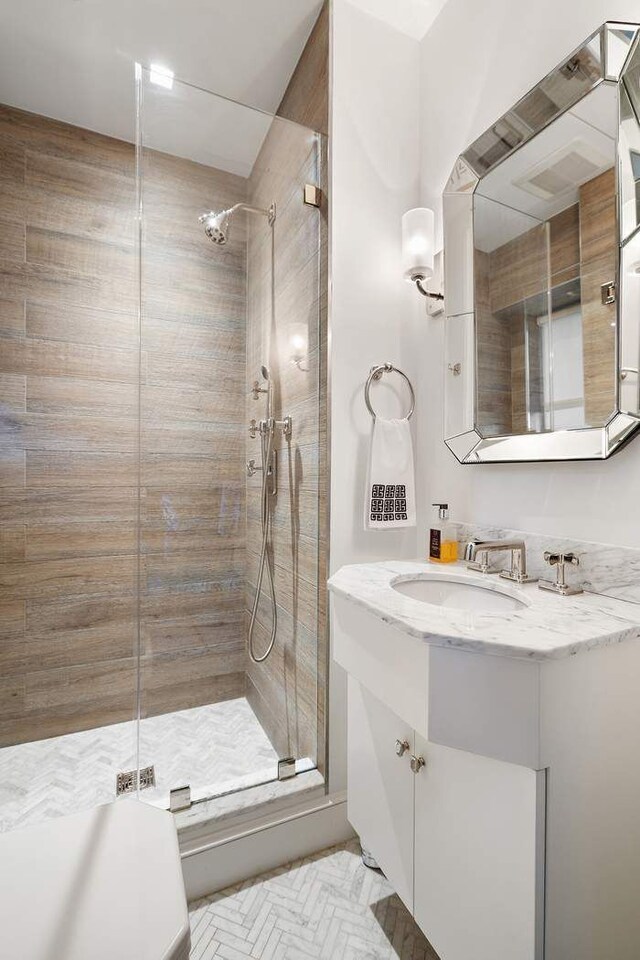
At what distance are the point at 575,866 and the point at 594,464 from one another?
2.52 ft

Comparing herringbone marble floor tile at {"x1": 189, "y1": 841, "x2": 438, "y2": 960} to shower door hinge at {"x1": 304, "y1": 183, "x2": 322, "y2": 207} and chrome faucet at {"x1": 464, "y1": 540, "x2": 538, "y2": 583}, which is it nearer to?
Result: chrome faucet at {"x1": 464, "y1": 540, "x2": 538, "y2": 583}

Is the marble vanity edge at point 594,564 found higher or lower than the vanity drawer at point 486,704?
higher

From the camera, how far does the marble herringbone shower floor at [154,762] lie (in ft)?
4.35

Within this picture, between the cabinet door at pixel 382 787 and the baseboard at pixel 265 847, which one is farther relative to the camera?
the baseboard at pixel 265 847


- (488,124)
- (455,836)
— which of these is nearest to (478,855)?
(455,836)

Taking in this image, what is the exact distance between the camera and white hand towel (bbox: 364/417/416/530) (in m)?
1.48

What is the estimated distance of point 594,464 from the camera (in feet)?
3.43

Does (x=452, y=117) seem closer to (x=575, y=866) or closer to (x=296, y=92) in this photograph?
(x=296, y=92)

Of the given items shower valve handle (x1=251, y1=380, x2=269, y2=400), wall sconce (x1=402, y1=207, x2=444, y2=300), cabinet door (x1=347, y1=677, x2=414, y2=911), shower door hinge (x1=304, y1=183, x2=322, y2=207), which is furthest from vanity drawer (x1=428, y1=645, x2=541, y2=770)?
shower door hinge (x1=304, y1=183, x2=322, y2=207)

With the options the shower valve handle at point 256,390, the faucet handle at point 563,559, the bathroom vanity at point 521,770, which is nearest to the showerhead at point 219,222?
the shower valve handle at point 256,390

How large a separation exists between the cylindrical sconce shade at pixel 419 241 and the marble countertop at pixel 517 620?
39.1 inches

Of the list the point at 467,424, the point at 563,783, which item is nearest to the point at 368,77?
the point at 467,424

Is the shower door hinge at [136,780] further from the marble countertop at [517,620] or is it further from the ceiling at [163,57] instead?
the ceiling at [163,57]

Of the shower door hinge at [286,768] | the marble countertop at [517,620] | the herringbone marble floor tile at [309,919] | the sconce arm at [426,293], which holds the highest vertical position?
the sconce arm at [426,293]
